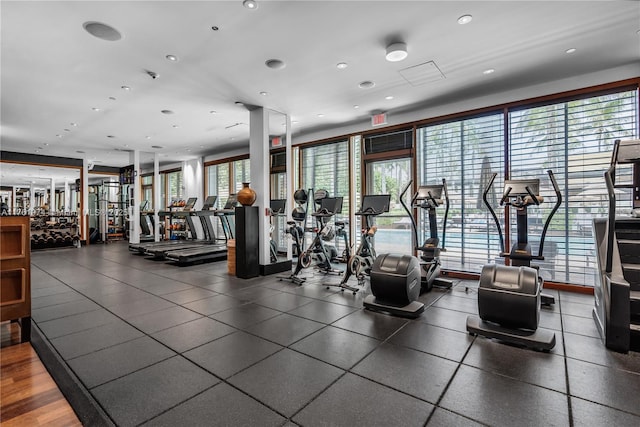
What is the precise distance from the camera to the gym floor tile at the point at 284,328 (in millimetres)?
3113

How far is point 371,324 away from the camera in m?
3.48

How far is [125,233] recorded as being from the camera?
13.3m

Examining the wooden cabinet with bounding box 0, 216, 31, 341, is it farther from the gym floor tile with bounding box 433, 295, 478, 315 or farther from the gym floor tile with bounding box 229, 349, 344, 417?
the gym floor tile with bounding box 433, 295, 478, 315

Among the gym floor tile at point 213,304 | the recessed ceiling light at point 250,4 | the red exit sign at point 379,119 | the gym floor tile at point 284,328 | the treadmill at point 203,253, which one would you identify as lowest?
the gym floor tile at point 284,328

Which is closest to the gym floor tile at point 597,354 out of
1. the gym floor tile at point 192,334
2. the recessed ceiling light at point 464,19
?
the gym floor tile at point 192,334

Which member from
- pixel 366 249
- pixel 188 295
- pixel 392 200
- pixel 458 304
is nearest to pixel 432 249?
pixel 458 304

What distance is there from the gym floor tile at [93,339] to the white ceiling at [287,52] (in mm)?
3347

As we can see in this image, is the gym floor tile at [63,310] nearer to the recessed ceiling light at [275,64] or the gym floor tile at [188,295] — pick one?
the gym floor tile at [188,295]

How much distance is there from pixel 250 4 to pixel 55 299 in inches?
187

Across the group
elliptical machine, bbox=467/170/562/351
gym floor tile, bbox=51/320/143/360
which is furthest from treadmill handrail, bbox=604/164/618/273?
gym floor tile, bbox=51/320/143/360

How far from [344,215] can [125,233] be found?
1054cm

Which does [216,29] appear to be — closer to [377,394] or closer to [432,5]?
[432,5]

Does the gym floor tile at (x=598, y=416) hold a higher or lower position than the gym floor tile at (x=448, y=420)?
lower

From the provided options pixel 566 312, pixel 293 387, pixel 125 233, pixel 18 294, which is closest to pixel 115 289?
pixel 18 294
